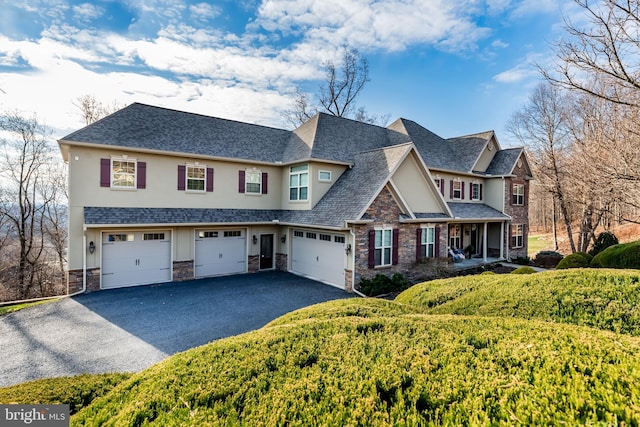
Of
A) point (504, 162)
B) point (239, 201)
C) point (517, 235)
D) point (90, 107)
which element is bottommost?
point (517, 235)

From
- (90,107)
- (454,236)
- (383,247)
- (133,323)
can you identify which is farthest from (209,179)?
(454,236)

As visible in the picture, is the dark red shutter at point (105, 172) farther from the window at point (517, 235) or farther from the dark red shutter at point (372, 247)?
the window at point (517, 235)

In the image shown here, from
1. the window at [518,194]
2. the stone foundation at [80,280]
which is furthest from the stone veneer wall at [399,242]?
the stone foundation at [80,280]

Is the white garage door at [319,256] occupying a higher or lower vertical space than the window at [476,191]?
lower

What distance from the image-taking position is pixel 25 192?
67.3 ft

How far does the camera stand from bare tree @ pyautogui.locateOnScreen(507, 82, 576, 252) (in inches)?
965

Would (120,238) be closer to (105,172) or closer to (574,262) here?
(105,172)

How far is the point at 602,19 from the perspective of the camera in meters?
7.27

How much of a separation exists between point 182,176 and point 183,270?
445 centimetres

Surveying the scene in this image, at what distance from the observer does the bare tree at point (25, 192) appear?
1942 centimetres

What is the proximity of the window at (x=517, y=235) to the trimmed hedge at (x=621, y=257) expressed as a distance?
31.0 feet

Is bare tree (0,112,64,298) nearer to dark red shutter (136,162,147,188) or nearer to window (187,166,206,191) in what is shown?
dark red shutter (136,162,147,188)

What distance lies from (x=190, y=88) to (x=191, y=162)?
17.7 ft

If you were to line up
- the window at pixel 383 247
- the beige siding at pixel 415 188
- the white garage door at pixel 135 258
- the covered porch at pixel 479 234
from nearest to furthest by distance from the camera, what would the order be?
the white garage door at pixel 135 258, the window at pixel 383 247, the beige siding at pixel 415 188, the covered porch at pixel 479 234
